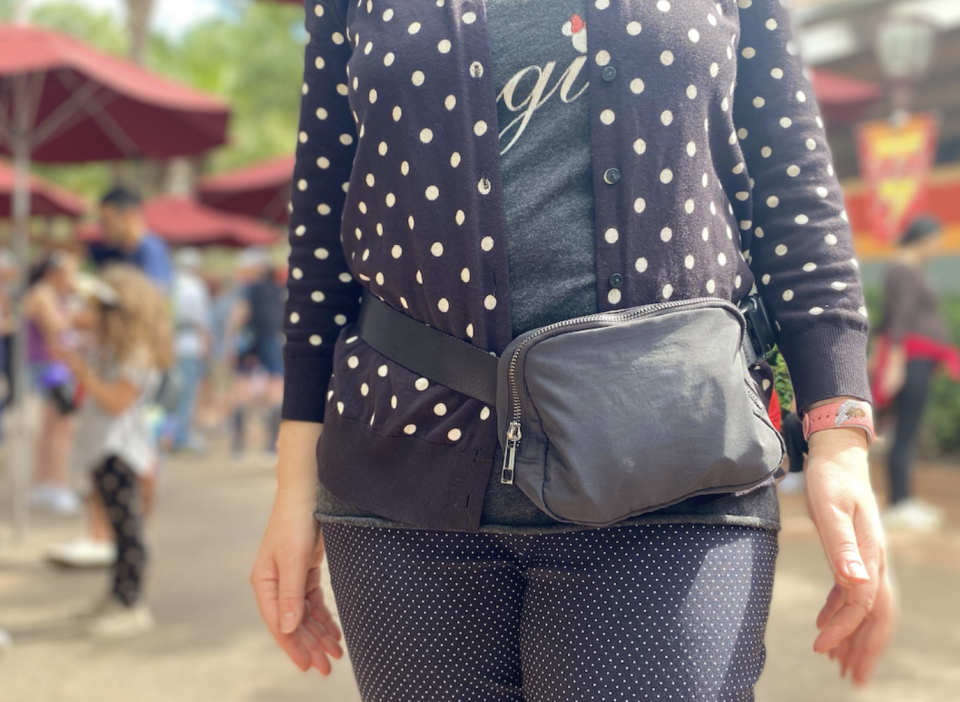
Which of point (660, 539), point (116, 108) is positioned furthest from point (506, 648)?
point (116, 108)

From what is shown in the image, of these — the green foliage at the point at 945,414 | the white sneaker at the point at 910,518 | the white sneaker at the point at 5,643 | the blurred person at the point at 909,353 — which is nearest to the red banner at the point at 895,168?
the green foliage at the point at 945,414

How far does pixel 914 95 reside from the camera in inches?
432

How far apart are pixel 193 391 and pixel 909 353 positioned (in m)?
6.27

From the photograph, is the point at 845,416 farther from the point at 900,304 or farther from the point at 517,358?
the point at 900,304

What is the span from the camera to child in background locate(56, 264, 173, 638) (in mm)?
4281

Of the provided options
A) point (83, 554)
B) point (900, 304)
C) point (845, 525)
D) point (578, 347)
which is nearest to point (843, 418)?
point (845, 525)

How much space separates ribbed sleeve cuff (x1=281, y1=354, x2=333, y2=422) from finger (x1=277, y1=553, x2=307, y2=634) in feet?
0.63

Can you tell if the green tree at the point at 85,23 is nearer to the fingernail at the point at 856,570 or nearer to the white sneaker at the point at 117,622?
the white sneaker at the point at 117,622

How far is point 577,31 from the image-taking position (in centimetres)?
126

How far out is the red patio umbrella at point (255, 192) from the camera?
11664mm

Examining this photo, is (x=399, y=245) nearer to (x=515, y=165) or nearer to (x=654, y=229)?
(x=515, y=165)

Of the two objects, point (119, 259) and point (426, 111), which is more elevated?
point (426, 111)

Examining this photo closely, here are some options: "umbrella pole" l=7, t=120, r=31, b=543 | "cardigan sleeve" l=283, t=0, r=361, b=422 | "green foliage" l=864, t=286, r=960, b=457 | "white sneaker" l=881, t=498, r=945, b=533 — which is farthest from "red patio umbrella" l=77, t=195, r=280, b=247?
"cardigan sleeve" l=283, t=0, r=361, b=422

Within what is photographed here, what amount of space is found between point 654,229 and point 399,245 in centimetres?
30
